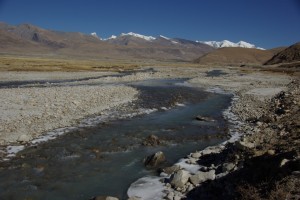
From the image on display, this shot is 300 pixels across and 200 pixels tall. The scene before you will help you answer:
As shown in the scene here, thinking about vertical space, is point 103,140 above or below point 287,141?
below

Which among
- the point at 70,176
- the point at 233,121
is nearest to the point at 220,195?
the point at 70,176

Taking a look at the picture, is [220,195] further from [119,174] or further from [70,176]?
[70,176]

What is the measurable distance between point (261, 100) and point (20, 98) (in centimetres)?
1942

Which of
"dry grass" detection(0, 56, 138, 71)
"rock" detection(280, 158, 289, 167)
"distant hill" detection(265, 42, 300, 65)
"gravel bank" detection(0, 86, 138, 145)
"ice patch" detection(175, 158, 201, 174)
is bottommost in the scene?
"ice patch" detection(175, 158, 201, 174)

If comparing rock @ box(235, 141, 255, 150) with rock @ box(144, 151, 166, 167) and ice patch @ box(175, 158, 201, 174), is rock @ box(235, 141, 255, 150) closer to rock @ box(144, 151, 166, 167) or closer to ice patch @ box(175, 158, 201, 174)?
ice patch @ box(175, 158, 201, 174)

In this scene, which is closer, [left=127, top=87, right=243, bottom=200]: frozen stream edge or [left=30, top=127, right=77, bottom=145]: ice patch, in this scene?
[left=127, top=87, right=243, bottom=200]: frozen stream edge

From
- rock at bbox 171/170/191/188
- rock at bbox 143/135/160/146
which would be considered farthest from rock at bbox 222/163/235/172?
rock at bbox 143/135/160/146

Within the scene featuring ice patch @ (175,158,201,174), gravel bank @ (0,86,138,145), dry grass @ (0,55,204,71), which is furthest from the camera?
dry grass @ (0,55,204,71)

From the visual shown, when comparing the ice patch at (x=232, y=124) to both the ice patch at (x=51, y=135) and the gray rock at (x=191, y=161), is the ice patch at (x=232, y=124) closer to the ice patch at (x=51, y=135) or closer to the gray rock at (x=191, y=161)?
the gray rock at (x=191, y=161)

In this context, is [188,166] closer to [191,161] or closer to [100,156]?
[191,161]

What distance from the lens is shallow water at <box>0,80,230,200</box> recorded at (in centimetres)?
1139

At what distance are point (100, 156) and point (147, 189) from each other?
13.1ft

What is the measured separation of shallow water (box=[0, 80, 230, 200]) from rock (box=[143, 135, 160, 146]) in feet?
1.13

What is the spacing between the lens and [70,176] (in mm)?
12406
